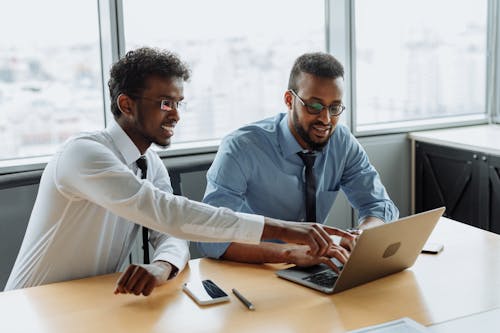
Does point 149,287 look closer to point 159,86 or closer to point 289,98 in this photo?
point 159,86

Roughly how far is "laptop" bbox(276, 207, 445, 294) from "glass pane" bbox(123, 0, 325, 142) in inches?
70.8

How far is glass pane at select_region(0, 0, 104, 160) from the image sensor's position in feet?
10.2

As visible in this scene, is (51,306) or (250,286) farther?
(250,286)

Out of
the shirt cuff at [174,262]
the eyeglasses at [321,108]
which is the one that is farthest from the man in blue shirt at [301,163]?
the shirt cuff at [174,262]

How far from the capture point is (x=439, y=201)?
13.0ft

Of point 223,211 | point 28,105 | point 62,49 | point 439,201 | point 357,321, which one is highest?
point 62,49

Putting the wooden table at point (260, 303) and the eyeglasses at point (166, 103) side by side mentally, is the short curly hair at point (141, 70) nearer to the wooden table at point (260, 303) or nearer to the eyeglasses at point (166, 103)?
the eyeglasses at point (166, 103)

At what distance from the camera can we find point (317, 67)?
245 centimetres

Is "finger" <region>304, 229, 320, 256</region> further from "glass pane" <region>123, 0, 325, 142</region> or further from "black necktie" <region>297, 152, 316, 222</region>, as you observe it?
"glass pane" <region>123, 0, 325, 142</region>

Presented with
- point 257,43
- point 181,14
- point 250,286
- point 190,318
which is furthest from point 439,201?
point 190,318

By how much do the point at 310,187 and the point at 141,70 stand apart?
791 millimetres

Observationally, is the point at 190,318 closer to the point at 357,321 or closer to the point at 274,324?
the point at 274,324

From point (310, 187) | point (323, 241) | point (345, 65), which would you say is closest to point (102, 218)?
point (323, 241)

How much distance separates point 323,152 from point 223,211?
0.83m
